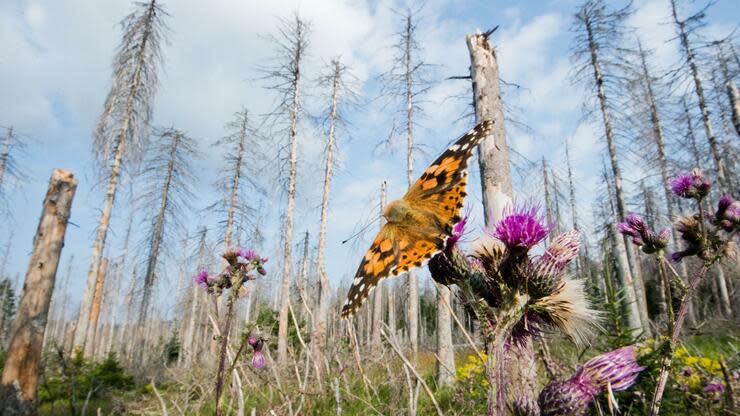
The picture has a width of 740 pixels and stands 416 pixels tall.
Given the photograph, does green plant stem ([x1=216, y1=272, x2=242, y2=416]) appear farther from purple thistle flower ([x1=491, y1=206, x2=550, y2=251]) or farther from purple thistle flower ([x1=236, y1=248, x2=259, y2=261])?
purple thistle flower ([x1=491, y1=206, x2=550, y2=251])

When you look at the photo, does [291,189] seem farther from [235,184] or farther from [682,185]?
[682,185]

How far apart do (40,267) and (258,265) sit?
6.66 m

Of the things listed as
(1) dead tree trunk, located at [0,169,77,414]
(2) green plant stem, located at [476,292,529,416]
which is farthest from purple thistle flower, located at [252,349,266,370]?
(1) dead tree trunk, located at [0,169,77,414]

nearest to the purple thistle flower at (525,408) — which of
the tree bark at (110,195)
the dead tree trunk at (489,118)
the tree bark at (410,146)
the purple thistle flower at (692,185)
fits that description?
the purple thistle flower at (692,185)

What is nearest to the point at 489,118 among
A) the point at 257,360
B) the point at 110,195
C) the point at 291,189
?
the point at 257,360

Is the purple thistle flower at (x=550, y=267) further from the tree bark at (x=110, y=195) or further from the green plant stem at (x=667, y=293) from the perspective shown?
the tree bark at (x=110, y=195)

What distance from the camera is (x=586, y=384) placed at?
4.17ft

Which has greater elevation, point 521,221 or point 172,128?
point 172,128

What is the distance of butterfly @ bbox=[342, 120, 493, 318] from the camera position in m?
1.97

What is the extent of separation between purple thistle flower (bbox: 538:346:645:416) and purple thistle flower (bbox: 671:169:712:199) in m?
1.34

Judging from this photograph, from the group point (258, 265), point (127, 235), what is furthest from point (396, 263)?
point (127, 235)

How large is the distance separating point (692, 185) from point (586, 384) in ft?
5.40

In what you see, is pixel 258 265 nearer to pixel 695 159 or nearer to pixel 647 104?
pixel 647 104

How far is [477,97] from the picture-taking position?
21.3ft
